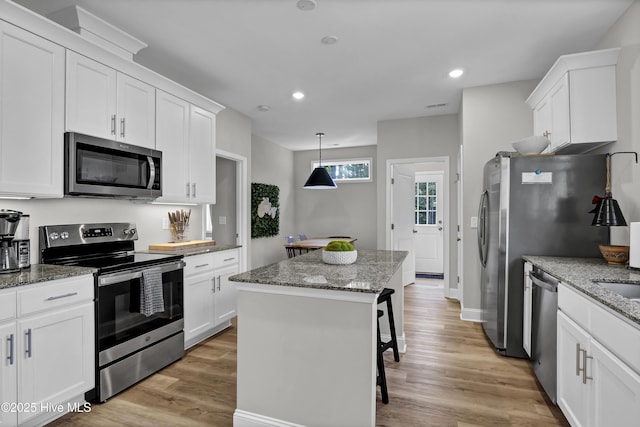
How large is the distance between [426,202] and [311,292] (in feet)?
17.9

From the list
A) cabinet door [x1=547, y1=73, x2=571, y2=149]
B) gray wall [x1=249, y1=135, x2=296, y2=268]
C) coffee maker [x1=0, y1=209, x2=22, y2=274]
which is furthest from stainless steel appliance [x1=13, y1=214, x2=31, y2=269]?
cabinet door [x1=547, y1=73, x2=571, y2=149]

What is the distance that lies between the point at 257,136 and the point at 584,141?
471 cm

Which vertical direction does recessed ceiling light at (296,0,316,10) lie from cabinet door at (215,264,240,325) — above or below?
above

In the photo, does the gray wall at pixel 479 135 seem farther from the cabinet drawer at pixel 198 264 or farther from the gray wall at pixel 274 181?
the gray wall at pixel 274 181

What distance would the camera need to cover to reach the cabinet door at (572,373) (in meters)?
1.66

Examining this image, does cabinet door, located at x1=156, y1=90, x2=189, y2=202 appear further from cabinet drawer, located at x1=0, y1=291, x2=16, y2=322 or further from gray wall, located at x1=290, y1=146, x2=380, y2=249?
gray wall, located at x1=290, y1=146, x2=380, y2=249

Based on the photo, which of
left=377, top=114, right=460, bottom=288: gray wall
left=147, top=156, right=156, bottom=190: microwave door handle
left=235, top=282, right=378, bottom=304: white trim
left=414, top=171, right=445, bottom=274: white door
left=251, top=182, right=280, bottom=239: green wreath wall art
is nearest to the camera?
left=235, top=282, right=378, bottom=304: white trim

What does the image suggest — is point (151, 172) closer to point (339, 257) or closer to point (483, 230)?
point (339, 257)

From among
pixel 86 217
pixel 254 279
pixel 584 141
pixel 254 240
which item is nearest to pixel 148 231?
pixel 86 217

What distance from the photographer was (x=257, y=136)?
5.98m

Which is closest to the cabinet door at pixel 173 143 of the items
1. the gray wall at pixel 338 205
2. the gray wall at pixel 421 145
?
the gray wall at pixel 421 145

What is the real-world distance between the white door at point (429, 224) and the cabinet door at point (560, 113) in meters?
3.69

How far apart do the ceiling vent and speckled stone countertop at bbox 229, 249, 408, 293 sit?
2053 mm

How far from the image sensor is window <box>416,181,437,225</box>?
669 cm
